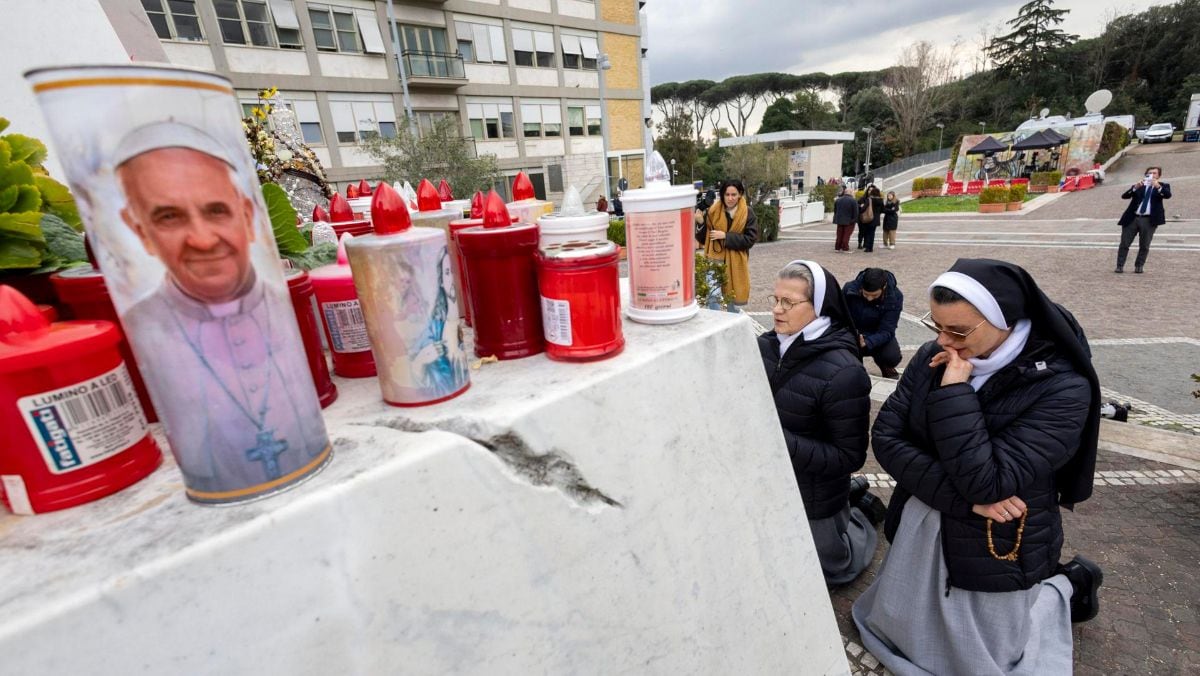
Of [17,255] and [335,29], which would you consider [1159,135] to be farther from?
[17,255]

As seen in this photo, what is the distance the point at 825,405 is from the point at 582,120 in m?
25.5

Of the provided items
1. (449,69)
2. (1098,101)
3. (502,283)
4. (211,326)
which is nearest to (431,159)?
(449,69)

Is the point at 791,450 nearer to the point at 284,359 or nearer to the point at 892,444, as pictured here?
the point at 892,444

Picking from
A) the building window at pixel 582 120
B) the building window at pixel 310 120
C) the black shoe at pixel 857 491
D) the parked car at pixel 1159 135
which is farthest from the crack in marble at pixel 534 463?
the parked car at pixel 1159 135

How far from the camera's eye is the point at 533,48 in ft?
76.4

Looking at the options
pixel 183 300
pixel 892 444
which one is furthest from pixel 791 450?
pixel 183 300

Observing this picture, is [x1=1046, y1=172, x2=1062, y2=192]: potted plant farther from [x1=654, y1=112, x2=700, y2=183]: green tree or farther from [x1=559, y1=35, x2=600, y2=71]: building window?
[x1=559, y1=35, x2=600, y2=71]: building window

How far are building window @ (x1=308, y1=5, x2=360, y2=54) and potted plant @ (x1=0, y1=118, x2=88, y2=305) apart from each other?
21.6m

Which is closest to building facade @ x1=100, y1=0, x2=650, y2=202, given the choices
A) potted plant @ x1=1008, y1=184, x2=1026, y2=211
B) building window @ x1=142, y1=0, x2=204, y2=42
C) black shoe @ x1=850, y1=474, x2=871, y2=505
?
building window @ x1=142, y1=0, x2=204, y2=42

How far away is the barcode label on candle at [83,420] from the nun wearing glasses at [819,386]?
87.9 inches

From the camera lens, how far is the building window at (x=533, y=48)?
22.9 metres

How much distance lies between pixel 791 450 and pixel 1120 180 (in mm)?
32872

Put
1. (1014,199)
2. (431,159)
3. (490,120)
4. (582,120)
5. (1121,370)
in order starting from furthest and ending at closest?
(582,120), (490,120), (1014,199), (431,159), (1121,370)

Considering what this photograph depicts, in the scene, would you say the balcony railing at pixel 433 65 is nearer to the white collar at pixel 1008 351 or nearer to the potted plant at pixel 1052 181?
the white collar at pixel 1008 351
